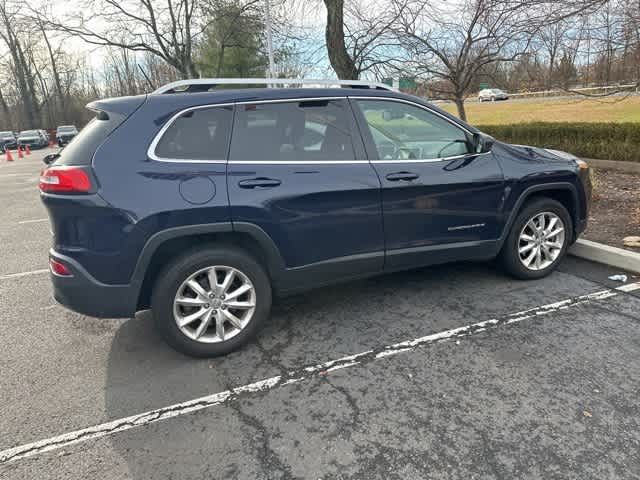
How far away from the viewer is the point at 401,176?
10.9ft

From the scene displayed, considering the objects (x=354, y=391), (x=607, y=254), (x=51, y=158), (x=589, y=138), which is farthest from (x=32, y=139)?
(x=607, y=254)

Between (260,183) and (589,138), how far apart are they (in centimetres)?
868

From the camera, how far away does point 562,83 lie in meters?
8.26

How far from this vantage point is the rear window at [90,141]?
2.73 meters

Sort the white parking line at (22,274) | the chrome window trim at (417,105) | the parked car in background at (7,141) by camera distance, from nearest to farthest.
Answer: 1. the chrome window trim at (417,105)
2. the white parking line at (22,274)
3. the parked car in background at (7,141)

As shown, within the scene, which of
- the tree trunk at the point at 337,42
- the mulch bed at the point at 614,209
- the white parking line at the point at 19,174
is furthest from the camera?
the white parking line at the point at 19,174

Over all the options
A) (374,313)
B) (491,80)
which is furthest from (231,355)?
(491,80)

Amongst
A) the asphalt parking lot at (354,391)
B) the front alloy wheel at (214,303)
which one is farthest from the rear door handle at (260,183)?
the asphalt parking lot at (354,391)

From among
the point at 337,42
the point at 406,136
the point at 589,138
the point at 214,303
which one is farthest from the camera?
the point at 337,42

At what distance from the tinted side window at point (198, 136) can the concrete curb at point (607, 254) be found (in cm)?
389

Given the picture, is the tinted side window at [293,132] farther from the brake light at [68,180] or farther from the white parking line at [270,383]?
the white parking line at [270,383]

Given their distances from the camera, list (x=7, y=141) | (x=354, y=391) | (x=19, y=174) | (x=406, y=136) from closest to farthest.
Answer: (x=354, y=391) < (x=406, y=136) < (x=19, y=174) < (x=7, y=141)

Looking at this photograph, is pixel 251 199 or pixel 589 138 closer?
pixel 251 199

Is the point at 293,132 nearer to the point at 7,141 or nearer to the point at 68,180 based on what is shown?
the point at 68,180
